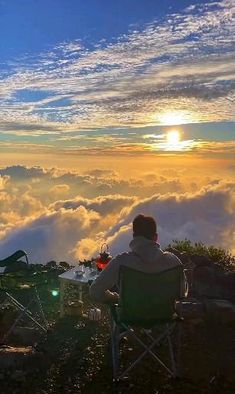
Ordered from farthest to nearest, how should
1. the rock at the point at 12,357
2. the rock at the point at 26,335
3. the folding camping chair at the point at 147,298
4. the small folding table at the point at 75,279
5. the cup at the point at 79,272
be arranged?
1. the cup at the point at 79,272
2. the small folding table at the point at 75,279
3. the rock at the point at 26,335
4. the rock at the point at 12,357
5. the folding camping chair at the point at 147,298

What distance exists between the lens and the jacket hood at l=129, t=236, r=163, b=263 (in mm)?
4664

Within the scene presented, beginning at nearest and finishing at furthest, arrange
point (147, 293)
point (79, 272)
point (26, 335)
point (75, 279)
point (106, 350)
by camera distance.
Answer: point (147, 293)
point (106, 350)
point (26, 335)
point (75, 279)
point (79, 272)

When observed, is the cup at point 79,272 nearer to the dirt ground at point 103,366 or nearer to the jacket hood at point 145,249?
the dirt ground at point 103,366

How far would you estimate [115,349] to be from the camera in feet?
15.8

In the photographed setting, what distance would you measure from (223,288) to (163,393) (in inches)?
145

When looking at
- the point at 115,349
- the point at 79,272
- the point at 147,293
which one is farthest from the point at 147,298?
the point at 79,272

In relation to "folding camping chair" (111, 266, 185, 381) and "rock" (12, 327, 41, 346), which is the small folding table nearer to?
"rock" (12, 327, 41, 346)

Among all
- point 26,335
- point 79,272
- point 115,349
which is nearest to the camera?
point 115,349

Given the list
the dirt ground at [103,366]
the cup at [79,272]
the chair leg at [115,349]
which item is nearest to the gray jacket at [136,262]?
the chair leg at [115,349]

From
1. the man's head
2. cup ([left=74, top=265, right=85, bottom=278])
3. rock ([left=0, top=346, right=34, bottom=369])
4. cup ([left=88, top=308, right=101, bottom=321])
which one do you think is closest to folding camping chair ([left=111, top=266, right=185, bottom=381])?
the man's head

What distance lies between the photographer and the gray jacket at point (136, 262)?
15.3 feet

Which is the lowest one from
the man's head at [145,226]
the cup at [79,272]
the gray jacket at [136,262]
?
the cup at [79,272]

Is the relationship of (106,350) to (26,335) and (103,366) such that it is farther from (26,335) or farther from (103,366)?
(26,335)

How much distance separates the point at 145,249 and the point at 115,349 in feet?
3.46
